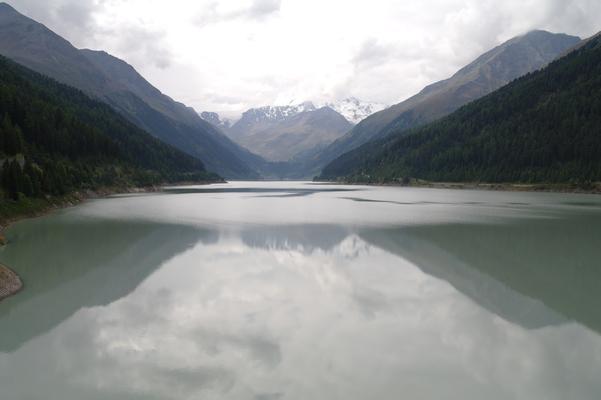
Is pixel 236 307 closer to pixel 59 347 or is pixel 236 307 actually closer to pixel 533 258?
pixel 59 347

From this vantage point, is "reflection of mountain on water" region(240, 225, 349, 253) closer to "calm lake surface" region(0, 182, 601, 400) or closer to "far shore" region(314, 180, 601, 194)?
"calm lake surface" region(0, 182, 601, 400)

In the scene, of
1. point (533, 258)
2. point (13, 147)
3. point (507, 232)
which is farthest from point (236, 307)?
point (13, 147)

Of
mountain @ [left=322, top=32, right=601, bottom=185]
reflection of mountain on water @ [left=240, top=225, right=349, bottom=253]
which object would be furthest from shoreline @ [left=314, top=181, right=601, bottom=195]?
reflection of mountain on water @ [left=240, top=225, right=349, bottom=253]

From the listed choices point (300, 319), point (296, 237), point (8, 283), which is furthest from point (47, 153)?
point (300, 319)

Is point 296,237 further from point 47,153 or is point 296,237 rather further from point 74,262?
point 47,153

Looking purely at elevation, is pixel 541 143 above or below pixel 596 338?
above

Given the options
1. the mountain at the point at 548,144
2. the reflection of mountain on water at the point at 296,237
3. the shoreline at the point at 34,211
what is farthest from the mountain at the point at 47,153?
the mountain at the point at 548,144

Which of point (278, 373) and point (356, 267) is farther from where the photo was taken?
point (356, 267)
